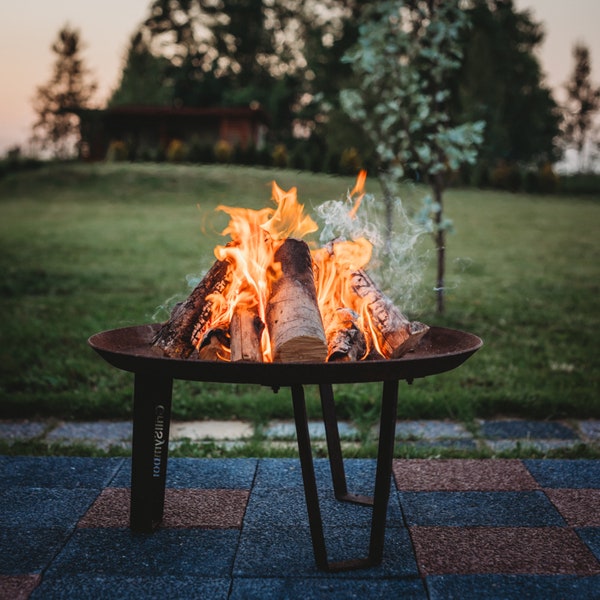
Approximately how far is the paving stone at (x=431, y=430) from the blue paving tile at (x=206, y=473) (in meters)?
1.06

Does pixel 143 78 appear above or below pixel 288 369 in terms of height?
above

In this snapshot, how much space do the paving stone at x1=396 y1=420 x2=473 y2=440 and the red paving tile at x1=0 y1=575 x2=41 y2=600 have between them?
226 cm

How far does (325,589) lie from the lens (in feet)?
7.85

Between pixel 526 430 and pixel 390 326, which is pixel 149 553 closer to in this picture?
pixel 390 326

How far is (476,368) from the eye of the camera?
558 centimetres

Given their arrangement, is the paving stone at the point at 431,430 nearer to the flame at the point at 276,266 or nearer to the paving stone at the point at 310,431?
the paving stone at the point at 310,431

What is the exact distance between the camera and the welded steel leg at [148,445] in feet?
9.13

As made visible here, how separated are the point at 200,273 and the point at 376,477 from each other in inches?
61.4

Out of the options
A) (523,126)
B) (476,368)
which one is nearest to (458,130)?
(476,368)

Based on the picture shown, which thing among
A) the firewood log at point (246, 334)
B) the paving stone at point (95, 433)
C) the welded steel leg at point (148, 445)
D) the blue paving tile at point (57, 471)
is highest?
the firewood log at point (246, 334)

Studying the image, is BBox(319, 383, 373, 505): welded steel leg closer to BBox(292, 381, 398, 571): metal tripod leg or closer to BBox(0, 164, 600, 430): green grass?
BBox(292, 381, 398, 571): metal tripod leg

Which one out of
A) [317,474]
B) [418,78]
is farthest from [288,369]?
[418,78]

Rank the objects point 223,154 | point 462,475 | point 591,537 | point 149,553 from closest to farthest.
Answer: point 149,553
point 591,537
point 462,475
point 223,154

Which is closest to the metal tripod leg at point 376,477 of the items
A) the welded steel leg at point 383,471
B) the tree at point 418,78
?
the welded steel leg at point 383,471
